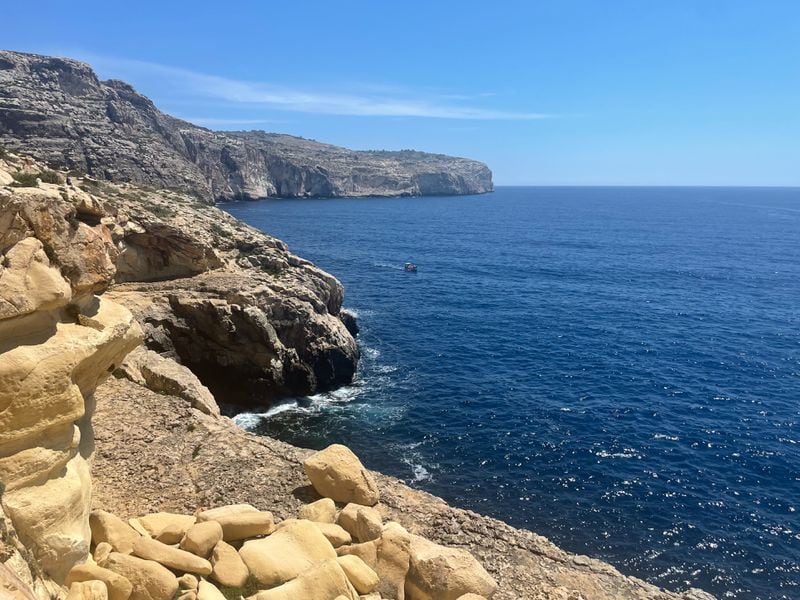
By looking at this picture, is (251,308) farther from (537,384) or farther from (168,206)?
(537,384)

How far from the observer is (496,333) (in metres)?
57.4

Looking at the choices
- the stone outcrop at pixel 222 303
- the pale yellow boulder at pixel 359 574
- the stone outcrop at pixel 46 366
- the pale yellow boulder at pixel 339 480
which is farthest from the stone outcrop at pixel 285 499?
the stone outcrop at pixel 222 303

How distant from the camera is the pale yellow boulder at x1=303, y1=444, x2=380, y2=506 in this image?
1894 centimetres

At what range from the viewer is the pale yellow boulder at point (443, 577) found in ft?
48.3

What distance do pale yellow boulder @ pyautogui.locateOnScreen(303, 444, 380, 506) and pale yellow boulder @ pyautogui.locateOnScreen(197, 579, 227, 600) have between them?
6579mm

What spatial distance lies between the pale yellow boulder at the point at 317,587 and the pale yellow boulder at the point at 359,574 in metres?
0.39

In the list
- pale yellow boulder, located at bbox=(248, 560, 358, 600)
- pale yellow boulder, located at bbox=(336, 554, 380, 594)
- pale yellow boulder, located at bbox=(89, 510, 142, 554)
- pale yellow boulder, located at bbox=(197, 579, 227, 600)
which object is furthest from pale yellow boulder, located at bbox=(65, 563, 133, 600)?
pale yellow boulder, located at bbox=(336, 554, 380, 594)

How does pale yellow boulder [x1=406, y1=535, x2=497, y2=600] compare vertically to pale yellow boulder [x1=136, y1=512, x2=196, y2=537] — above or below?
below

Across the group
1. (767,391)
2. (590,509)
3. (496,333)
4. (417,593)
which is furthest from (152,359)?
(767,391)

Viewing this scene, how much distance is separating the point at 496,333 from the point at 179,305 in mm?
30038

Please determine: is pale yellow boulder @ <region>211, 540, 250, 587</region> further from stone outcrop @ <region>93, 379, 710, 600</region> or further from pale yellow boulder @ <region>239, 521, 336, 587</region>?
stone outcrop @ <region>93, 379, 710, 600</region>

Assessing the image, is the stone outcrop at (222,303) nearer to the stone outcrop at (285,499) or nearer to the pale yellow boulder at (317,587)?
the stone outcrop at (285,499)

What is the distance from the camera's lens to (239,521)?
15.1m

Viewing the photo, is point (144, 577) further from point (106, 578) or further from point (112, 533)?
point (112, 533)
